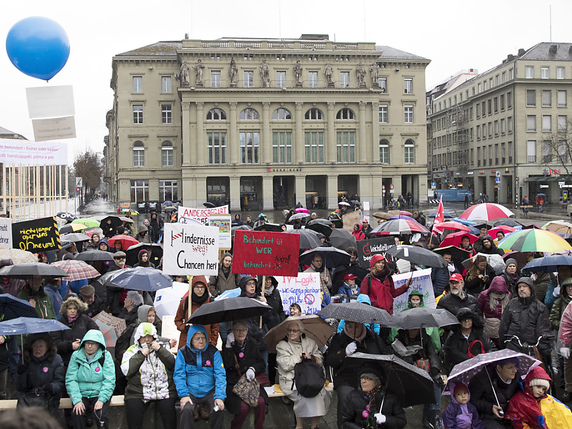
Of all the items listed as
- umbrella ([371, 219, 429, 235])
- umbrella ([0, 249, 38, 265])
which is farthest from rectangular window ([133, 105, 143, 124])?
umbrella ([0, 249, 38, 265])

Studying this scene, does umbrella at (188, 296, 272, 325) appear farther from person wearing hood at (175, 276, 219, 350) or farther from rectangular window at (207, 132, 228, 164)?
rectangular window at (207, 132, 228, 164)

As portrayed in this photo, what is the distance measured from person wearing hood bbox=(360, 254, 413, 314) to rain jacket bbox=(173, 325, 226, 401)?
3159 mm

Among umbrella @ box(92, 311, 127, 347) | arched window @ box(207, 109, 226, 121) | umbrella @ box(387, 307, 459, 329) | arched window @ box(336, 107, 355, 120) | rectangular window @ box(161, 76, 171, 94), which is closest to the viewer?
umbrella @ box(387, 307, 459, 329)

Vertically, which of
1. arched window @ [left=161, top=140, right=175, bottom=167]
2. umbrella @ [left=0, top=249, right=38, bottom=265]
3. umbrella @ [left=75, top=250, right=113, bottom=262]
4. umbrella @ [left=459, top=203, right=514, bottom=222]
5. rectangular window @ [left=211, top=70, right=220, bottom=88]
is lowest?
umbrella @ [left=75, top=250, right=113, bottom=262]

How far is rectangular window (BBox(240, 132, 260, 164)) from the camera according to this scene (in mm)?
61406

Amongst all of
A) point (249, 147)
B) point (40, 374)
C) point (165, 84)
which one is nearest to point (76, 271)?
point (40, 374)

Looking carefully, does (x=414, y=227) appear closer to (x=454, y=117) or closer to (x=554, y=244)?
(x=554, y=244)

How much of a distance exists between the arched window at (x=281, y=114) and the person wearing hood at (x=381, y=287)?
54.3 metres

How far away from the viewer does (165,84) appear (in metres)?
63.6

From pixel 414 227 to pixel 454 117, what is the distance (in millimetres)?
77135

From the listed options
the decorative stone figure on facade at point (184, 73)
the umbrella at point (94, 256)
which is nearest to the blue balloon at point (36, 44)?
the umbrella at point (94, 256)

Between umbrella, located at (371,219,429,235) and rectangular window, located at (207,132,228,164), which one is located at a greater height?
rectangular window, located at (207,132,228,164)

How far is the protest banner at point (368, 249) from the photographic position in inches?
457

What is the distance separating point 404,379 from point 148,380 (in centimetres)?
297
